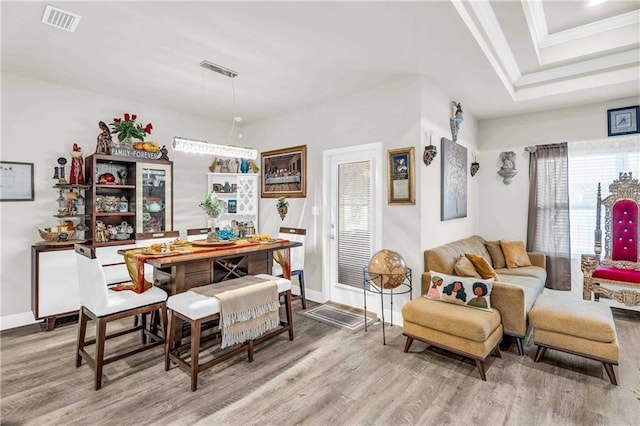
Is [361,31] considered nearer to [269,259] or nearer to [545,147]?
[269,259]

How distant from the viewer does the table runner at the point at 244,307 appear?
249cm

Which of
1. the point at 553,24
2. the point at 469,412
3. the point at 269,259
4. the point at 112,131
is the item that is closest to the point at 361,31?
the point at 553,24

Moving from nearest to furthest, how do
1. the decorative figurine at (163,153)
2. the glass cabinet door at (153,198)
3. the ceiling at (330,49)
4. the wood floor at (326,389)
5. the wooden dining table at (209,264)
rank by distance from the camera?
the wood floor at (326,389), the ceiling at (330,49), the wooden dining table at (209,264), the glass cabinet door at (153,198), the decorative figurine at (163,153)

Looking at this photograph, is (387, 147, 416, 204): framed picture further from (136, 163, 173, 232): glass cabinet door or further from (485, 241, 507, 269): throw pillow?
(136, 163, 173, 232): glass cabinet door

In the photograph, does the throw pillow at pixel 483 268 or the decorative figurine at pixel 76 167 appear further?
the decorative figurine at pixel 76 167

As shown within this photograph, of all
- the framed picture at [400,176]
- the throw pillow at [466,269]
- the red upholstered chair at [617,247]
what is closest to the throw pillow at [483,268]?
the throw pillow at [466,269]

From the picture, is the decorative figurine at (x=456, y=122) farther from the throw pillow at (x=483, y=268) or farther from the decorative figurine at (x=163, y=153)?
the decorative figurine at (x=163, y=153)

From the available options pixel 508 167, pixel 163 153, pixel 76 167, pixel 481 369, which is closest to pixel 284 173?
pixel 163 153

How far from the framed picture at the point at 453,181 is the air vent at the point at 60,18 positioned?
149 inches

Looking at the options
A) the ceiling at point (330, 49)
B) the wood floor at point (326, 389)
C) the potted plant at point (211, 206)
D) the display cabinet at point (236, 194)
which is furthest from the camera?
the display cabinet at point (236, 194)

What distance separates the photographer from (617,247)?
3.95 metres

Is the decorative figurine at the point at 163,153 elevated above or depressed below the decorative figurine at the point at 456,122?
below

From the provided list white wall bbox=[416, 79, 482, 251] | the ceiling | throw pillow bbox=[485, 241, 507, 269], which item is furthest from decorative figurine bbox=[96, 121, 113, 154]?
throw pillow bbox=[485, 241, 507, 269]

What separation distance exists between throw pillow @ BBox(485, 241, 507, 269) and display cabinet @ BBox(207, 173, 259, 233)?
141 inches
